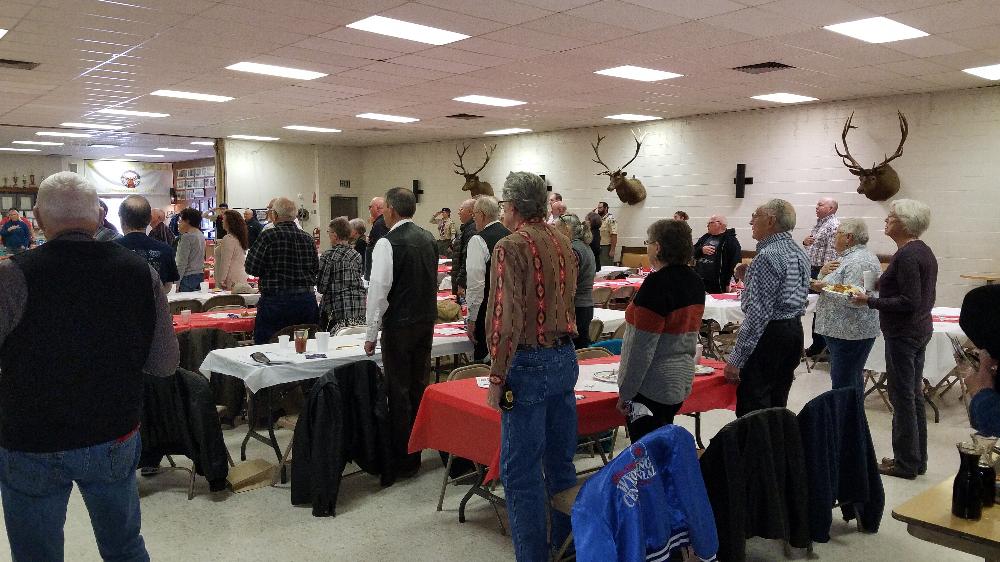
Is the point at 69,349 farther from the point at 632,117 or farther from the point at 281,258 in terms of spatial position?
the point at 632,117

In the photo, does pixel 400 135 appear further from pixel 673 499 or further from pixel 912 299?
pixel 673 499

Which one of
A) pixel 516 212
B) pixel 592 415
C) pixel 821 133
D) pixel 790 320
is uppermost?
pixel 821 133

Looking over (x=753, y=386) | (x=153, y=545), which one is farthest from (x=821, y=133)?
(x=153, y=545)

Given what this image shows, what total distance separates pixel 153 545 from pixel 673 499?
2566 millimetres

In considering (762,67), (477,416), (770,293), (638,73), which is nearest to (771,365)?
(770,293)

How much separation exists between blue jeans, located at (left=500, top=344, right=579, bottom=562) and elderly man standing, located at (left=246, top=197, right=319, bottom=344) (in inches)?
116

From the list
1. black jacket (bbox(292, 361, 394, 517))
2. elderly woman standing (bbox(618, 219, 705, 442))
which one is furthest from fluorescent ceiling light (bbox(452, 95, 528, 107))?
elderly woman standing (bbox(618, 219, 705, 442))

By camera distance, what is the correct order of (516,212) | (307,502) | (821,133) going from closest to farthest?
(516,212) → (307,502) → (821,133)

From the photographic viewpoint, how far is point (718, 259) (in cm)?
823

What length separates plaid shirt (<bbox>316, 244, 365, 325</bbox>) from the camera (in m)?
5.72

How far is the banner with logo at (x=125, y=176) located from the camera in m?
22.8

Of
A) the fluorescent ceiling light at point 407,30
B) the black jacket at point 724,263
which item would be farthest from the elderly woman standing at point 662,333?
the black jacket at point 724,263

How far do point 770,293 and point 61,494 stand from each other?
9.99 ft

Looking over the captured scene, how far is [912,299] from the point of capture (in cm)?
423
